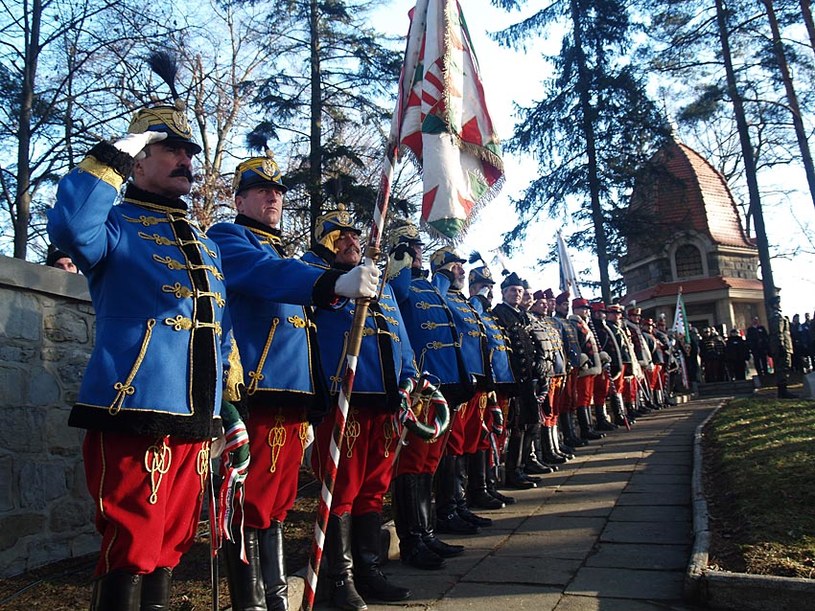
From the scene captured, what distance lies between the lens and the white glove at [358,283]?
2822mm

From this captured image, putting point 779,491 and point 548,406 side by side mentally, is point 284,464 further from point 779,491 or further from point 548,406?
point 548,406

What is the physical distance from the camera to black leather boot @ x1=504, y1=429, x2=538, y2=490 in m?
7.48

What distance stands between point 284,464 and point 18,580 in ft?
7.14

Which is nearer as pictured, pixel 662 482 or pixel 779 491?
pixel 779 491

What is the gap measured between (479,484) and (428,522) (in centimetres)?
181

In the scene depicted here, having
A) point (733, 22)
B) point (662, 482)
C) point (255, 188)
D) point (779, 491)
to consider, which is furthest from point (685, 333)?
point (255, 188)

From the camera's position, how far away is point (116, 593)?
2.29 m

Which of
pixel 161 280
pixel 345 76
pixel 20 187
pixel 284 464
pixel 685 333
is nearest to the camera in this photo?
pixel 161 280

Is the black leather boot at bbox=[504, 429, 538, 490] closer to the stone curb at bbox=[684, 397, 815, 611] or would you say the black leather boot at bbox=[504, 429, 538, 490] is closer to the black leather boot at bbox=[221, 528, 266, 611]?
the stone curb at bbox=[684, 397, 815, 611]

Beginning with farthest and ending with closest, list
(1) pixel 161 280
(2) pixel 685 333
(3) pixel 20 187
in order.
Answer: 1. (2) pixel 685 333
2. (3) pixel 20 187
3. (1) pixel 161 280

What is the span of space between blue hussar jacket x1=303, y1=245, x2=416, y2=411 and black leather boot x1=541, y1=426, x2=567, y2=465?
17.3ft

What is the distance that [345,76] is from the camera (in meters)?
13.1

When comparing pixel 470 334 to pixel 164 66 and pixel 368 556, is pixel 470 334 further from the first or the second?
pixel 164 66

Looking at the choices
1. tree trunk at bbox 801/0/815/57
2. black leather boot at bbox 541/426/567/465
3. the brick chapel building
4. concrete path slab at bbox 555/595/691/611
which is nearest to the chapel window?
the brick chapel building
